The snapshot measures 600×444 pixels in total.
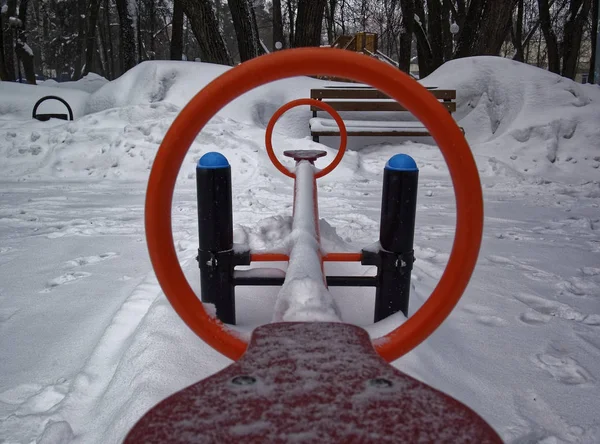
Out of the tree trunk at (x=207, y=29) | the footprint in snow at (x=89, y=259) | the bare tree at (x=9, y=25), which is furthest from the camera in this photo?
the bare tree at (x=9, y=25)

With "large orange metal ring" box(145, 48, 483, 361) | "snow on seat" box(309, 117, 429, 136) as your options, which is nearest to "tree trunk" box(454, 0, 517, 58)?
"snow on seat" box(309, 117, 429, 136)

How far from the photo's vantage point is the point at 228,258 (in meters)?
1.40

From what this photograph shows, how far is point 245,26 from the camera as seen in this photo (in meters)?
7.20

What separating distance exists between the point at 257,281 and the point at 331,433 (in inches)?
36.8

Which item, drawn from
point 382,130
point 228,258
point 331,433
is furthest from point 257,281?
point 382,130

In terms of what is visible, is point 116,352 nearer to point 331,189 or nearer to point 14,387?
point 14,387

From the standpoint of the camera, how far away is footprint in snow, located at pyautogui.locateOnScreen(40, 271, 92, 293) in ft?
6.91

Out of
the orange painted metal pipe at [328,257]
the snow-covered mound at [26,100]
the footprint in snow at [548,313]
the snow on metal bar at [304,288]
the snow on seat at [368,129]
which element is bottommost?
the footprint in snow at [548,313]

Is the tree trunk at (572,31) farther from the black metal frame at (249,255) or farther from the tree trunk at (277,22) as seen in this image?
the black metal frame at (249,255)

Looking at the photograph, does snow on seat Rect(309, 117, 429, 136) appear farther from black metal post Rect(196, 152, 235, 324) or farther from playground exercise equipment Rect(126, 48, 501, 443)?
playground exercise equipment Rect(126, 48, 501, 443)

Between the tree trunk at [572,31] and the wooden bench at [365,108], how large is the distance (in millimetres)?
6750

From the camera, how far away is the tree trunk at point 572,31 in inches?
429

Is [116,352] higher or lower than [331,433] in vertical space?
lower

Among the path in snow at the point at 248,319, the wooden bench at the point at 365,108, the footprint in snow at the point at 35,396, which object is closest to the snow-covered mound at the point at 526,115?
the wooden bench at the point at 365,108
